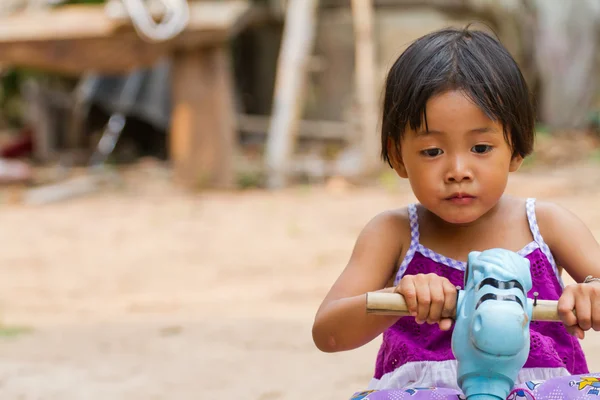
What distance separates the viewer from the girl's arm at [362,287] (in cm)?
162

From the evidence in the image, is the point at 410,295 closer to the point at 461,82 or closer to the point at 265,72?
the point at 461,82

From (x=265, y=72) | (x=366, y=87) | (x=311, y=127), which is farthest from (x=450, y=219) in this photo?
(x=265, y=72)

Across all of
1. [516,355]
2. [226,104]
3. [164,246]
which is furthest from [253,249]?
[516,355]

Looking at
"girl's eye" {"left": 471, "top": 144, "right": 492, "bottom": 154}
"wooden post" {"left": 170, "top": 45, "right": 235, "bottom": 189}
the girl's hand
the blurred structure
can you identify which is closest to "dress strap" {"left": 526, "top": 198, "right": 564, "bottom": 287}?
"girl's eye" {"left": 471, "top": 144, "right": 492, "bottom": 154}

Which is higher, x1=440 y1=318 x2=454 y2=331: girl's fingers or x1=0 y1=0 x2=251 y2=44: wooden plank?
x1=0 y1=0 x2=251 y2=44: wooden plank

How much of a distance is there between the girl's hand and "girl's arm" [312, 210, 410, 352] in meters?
0.22

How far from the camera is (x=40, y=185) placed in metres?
7.61

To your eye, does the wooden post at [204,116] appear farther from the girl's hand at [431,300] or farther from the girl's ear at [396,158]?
the girl's hand at [431,300]

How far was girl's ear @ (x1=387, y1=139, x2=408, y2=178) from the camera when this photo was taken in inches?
71.3

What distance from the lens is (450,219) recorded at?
170 centimetres

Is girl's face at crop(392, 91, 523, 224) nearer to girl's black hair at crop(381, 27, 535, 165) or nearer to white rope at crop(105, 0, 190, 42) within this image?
girl's black hair at crop(381, 27, 535, 165)

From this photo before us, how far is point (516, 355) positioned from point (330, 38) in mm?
7655

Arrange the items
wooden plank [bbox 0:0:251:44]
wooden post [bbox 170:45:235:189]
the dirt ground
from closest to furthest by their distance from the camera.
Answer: the dirt ground → wooden plank [bbox 0:0:251:44] → wooden post [bbox 170:45:235:189]

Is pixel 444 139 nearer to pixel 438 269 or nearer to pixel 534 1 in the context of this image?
pixel 438 269
